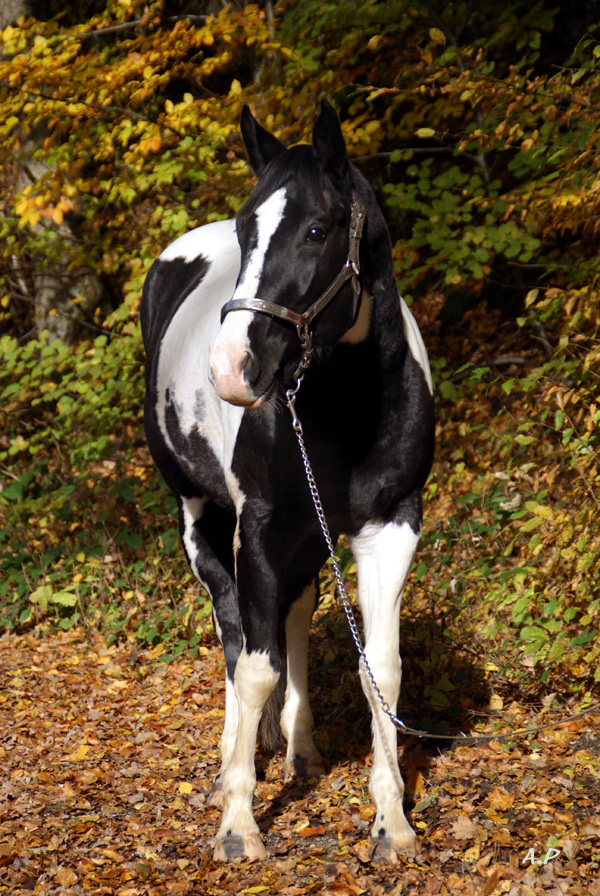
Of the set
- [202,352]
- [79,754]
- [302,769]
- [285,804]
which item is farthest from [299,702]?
[202,352]

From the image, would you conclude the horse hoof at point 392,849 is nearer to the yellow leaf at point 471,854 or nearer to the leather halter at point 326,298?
the yellow leaf at point 471,854

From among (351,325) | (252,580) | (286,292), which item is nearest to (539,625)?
(252,580)

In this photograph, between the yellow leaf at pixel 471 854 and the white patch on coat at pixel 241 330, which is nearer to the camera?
the white patch on coat at pixel 241 330

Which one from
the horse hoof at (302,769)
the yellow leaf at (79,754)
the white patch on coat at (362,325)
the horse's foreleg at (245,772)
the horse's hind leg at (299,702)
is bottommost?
→ the yellow leaf at (79,754)

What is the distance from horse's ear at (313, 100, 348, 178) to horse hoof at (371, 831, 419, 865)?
2216 millimetres

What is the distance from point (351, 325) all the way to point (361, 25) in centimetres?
424

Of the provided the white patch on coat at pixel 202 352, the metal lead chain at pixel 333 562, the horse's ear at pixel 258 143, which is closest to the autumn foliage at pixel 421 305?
the metal lead chain at pixel 333 562

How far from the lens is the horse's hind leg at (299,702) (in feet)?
12.2

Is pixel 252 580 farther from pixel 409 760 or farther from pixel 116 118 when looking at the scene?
pixel 116 118

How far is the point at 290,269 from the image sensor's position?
257cm

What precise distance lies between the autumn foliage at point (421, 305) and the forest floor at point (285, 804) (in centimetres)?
10

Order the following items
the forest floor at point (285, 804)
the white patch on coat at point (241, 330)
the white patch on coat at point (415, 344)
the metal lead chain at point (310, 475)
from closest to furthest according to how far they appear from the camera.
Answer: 1. the white patch on coat at point (241, 330)
2. the metal lead chain at point (310, 475)
3. the forest floor at point (285, 804)
4. the white patch on coat at point (415, 344)

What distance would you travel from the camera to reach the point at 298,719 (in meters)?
3.79

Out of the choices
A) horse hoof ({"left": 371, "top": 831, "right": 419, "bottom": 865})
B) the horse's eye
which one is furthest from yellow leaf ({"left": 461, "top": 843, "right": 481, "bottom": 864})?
the horse's eye
